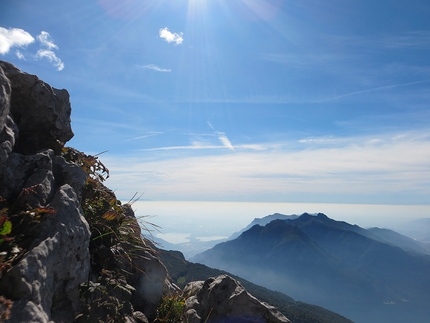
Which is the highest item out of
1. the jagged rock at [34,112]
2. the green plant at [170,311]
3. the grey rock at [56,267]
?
the jagged rock at [34,112]

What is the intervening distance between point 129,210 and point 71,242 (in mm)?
5153

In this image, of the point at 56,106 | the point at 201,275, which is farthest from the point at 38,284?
the point at 201,275

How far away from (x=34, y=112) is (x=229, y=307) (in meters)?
8.48

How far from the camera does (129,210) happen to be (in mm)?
11203

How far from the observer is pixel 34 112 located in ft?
27.5

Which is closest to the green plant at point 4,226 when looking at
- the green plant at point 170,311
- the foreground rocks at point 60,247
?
the foreground rocks at point 60,247

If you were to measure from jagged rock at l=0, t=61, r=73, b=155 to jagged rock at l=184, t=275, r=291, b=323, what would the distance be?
6640 mm

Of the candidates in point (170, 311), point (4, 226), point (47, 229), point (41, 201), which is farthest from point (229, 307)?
point (4, 226)

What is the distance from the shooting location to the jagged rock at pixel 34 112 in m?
7.93

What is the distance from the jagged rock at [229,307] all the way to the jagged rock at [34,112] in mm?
6640

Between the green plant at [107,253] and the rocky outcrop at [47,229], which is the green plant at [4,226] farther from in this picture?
the green plant at [107,253]

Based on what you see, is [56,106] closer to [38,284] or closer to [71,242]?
[71,242]

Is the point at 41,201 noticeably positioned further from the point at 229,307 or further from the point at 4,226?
the point at 229,307

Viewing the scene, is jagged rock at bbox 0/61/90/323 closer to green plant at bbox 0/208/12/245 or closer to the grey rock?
the grey rock
